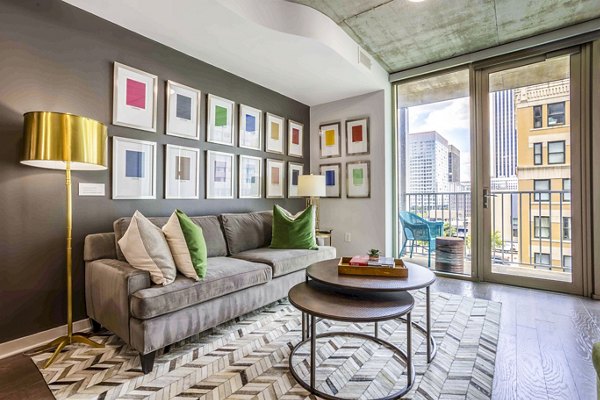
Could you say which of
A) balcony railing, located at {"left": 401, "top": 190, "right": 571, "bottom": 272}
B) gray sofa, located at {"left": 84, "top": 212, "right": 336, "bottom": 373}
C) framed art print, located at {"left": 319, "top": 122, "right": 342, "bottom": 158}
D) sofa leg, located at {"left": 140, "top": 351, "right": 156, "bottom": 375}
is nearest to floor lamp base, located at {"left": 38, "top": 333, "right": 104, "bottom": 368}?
gray sofa, located at {"left": 84, "top": 212, "right": 336, "bottom": 373}

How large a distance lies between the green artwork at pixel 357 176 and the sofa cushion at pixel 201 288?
2.19m

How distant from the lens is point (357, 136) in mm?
4203

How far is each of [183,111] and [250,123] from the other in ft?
2.90

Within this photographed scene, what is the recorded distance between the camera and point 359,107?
4.19m

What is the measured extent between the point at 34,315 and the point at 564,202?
4880 millimetres

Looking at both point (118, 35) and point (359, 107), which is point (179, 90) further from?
point (359, 107)

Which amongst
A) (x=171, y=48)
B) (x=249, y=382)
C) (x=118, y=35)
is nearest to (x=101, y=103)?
(x=118, y=35)

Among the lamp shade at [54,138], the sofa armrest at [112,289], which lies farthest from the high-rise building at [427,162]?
the lamp shade at [54,138]

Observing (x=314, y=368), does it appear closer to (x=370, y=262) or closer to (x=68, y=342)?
(x=370, y=262)

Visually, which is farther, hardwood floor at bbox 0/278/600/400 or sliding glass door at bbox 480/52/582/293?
sliding glass door at bbox 480/52/582/293

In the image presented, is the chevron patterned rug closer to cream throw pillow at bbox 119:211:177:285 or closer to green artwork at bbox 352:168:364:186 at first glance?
cream throw pillow at bbox 119:211:177:285

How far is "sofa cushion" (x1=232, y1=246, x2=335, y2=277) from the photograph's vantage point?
2.62 meters

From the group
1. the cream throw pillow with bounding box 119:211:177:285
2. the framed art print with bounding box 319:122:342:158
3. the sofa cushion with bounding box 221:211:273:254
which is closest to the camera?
the cream throw pillow with bounding box 119:211:177:285

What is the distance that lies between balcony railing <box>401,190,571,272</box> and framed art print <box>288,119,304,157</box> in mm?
2556
